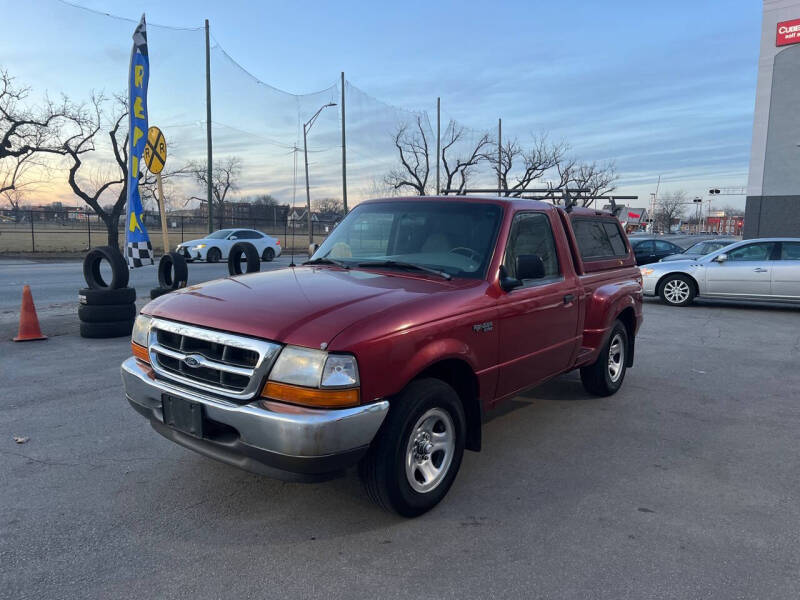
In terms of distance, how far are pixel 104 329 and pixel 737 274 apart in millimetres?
12083

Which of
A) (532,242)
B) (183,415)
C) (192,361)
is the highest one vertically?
(532,242)

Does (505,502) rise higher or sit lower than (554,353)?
lower

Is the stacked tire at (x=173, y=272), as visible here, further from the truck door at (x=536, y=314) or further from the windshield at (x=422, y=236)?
the truck door at (x=536, y=314)

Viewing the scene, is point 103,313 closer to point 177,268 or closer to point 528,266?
point 177,268

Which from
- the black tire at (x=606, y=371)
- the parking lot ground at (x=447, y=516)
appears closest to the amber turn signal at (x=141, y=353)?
the parking lot ground at (x=447, y=516)

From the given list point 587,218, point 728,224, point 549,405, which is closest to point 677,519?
point 549,405

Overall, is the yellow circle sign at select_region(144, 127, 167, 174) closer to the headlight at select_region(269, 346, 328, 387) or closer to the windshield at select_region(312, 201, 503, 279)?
the windshield at select_region(312, 201, 503, 279)

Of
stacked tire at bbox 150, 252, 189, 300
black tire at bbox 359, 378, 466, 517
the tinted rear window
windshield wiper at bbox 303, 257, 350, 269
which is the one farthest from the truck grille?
stacked tire at bbox 150, 252, 189, 300

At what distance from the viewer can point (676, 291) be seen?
13016mm

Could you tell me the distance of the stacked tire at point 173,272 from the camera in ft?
27.0

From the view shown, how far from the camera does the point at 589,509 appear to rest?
11.5ft

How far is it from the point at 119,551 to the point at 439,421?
6.04 feet

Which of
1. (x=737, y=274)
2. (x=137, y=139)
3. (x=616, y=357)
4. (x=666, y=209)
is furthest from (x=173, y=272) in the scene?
(x=666, y=209)

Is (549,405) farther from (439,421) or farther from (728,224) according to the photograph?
(728,224)
